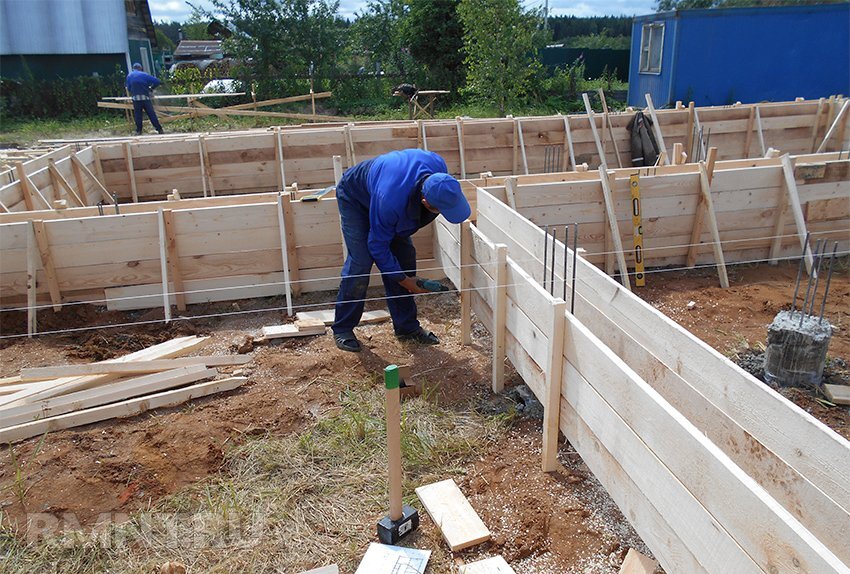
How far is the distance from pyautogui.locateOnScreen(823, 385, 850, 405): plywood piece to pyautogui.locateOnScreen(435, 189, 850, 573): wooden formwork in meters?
2.08

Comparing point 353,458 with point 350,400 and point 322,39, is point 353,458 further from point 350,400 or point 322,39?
point 322,39

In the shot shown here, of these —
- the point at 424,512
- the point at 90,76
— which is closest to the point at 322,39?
the point at 90,76

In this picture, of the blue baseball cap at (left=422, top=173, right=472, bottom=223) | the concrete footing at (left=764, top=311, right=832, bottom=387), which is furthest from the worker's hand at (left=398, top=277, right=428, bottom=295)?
the concrete footing at (left=764, top=311, right=832, bottom=387)

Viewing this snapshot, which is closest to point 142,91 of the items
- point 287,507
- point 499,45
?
point 499,45

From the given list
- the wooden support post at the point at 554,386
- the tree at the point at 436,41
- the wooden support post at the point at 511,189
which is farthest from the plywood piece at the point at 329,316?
the tree at the point at 436,41

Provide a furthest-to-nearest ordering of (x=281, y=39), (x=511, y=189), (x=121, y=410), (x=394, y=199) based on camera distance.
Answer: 1. (x=281, y=39)
2. (x=511, y=189)
3. (x=394, y=199)
4. (x=121, y=410)

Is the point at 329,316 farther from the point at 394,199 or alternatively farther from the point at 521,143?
the point at 521,143

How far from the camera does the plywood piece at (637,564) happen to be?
9.97ft

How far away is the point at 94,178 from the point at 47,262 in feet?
11.4

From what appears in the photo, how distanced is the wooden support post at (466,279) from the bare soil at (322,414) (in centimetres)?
16

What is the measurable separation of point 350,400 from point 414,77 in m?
24.0

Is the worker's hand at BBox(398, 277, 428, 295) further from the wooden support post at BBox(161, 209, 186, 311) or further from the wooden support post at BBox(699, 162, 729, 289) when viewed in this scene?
the wooden support post at BBox(699, 162, 729, 289)

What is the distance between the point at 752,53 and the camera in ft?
67.4

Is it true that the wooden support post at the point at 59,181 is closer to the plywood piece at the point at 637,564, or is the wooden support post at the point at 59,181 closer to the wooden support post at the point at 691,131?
the plywood piece at the point at 637,564
